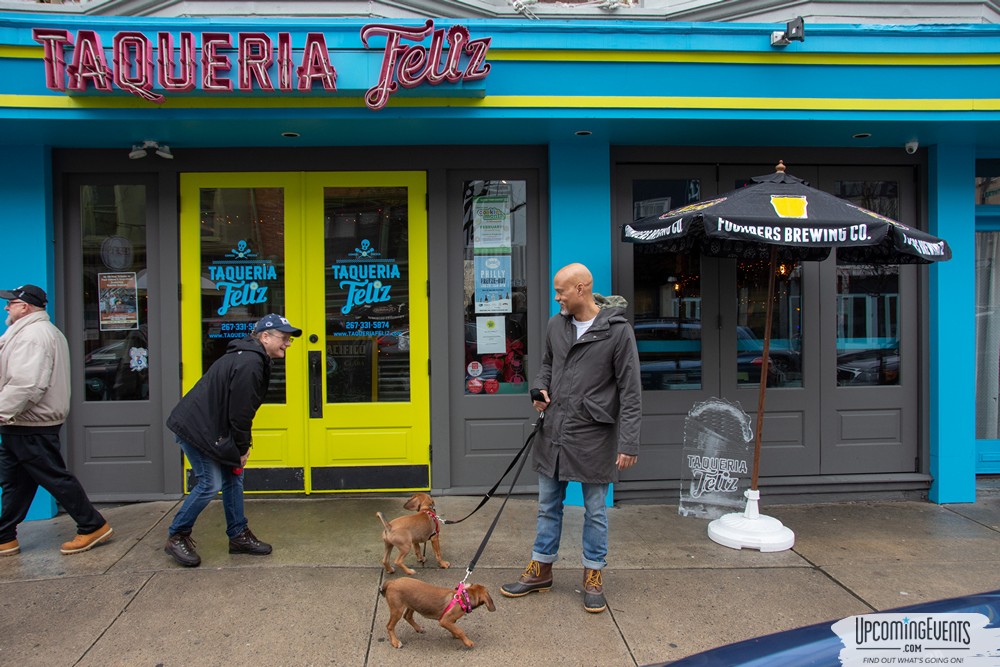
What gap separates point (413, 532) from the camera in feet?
13.3

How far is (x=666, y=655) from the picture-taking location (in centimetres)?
332

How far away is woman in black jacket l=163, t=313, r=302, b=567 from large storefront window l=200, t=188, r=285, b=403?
1.44 meters

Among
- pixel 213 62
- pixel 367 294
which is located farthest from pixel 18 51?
pixel 367 294

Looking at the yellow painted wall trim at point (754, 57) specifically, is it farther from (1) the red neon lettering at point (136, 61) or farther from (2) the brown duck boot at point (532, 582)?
(2) the brown duck boot at point (532, 582)

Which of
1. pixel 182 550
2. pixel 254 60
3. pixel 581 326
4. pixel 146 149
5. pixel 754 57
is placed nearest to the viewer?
pixel 581 326

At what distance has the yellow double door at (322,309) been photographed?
5648mm

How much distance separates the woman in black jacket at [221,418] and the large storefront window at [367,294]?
1360 millimetres

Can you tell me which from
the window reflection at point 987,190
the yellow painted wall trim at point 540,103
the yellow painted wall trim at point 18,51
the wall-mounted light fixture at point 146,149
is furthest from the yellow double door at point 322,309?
the window reflection at point 987,190

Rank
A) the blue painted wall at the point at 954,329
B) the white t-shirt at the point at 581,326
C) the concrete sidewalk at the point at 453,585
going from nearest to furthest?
the concrete sidewalk at the point at 453,585 → the white t-shirt at the point at 581,326 → the blue painted wall at the point at 954,329

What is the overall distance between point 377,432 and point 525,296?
5.64ft

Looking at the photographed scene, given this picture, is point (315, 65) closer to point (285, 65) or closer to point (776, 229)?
point (285, 65)

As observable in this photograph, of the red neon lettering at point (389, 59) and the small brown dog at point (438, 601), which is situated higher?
the red neon lettering at point (389, 59)

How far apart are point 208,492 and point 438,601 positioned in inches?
72.7

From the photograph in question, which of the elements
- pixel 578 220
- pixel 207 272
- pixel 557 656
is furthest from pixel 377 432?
pixel 557 656
